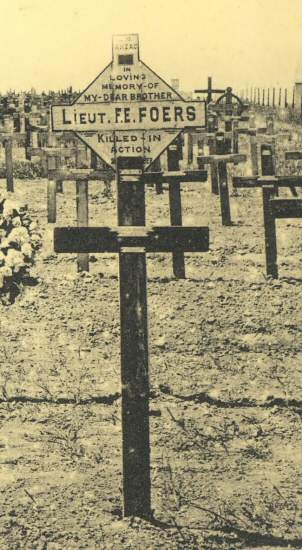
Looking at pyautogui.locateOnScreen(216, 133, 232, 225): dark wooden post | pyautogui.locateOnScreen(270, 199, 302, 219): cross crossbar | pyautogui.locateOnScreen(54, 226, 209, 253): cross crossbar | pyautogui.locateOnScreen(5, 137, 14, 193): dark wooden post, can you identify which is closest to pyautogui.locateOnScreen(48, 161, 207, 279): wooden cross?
pyautogui.locateOnScreen(270, 199, 302, 219): cross crossbar

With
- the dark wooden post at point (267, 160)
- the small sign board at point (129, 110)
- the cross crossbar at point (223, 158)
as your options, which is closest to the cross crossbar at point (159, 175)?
the dark wooden post at point (267, 160)

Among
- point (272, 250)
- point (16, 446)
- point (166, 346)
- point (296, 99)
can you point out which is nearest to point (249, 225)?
point (272, 250)

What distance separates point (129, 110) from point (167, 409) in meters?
2.26

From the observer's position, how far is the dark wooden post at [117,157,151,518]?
3436 millimetres

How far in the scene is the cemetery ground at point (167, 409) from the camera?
3633mm

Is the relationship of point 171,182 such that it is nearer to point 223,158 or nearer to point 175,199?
point 175,199

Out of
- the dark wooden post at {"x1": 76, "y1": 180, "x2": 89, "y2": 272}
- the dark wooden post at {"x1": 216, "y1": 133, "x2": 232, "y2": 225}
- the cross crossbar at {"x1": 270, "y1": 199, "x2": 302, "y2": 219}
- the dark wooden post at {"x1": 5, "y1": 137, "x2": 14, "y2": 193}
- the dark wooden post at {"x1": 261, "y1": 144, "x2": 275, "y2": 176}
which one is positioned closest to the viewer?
the cross crossbar at {"x1": 270, "y1": 199, "x2": 302, "y2": 219}

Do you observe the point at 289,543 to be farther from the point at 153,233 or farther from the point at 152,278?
the point at 152,278

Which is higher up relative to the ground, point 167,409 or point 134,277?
point 134,277

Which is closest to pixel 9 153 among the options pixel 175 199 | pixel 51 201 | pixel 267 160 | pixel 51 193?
pixel 51 201

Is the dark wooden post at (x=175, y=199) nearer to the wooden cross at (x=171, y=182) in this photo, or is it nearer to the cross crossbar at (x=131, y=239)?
the wooden cross at (x=171, y=182)

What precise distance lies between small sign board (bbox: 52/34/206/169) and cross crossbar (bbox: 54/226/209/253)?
→ 0.49 metres

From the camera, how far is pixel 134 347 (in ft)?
11.5

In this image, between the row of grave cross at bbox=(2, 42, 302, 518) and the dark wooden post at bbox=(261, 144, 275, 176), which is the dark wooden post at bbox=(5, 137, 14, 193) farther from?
the row of grave cross at bbox=(2, 42, 302, 518)
